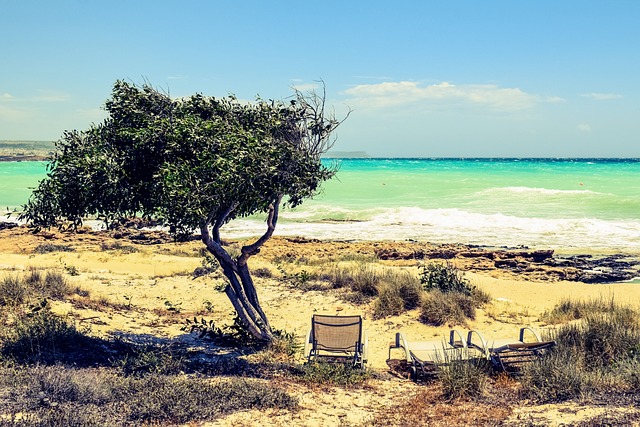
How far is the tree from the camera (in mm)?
7355

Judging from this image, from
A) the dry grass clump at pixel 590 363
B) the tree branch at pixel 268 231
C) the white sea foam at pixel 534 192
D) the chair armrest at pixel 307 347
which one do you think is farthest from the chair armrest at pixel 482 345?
the white sea foam at pixel 534 192

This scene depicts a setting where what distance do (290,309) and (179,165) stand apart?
19.3 ft

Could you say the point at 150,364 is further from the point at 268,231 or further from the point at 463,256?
the point at 463,256

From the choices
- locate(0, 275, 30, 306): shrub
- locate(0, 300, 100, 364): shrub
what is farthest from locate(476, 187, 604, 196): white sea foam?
locate(0, 300, 100, 364): shrub

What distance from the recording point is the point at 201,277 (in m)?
15.1

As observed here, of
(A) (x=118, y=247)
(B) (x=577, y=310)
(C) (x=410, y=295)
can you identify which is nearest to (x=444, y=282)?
(C) (x=410, y=295)

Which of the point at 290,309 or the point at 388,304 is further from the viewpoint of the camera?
the point at 290,309

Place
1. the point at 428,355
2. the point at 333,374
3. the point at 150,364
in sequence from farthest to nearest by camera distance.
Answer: the point at 428,355 → the point at 333,374 → the point at 150,364

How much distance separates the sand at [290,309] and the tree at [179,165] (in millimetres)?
2538

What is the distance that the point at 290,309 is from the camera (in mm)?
12547

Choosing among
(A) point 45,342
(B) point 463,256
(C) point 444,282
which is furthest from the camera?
(B) point 463,256

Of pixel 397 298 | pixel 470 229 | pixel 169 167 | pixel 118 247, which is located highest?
pixel 169 167

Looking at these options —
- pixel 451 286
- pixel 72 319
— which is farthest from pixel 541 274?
pixel 72 319

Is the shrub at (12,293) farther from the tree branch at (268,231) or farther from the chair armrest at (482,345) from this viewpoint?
the chair armrest at (482,345)
